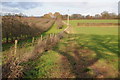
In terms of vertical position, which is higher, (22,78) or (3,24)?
(3,24)

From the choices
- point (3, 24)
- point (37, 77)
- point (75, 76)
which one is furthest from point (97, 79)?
point (3, 24)

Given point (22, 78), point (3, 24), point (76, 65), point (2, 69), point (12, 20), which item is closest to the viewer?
point (2, 69)

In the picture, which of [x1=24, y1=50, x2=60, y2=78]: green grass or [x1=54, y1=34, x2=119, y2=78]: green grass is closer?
[x1=24, y1=50, x2=60, y2=78]: green grass

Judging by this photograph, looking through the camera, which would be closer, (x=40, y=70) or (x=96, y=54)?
(x=40, y=70)

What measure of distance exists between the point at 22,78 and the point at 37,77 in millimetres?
595

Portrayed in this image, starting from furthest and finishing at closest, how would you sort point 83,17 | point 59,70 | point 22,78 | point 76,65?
point 83,17
point 76,65
point 59,70
point 22,78

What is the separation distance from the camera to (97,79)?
17.7 ft

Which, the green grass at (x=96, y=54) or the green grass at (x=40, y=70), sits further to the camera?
the green grass at (x=96, y=54)

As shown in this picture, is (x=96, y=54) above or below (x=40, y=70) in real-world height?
above

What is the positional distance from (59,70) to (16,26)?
1033cm

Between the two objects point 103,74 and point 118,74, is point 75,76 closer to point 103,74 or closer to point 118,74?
point 103,74

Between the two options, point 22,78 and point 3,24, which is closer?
point 22,78

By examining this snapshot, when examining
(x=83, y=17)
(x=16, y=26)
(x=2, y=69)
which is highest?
(x=83, y=17)

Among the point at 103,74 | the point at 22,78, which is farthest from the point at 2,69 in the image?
the point at 103,74
